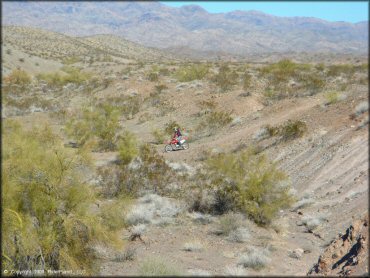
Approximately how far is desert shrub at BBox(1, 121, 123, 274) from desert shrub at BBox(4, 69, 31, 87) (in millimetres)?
40270

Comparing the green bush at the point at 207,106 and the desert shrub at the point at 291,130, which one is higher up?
the desert shrub at the point at 291,130

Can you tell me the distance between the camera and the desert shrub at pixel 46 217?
24.2 ft

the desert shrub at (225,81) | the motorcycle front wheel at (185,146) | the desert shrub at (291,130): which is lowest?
the motorcycle front wheel at (185,146)

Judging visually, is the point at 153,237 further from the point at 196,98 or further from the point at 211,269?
the point at 196,98

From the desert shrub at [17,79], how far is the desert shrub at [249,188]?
39.2 m

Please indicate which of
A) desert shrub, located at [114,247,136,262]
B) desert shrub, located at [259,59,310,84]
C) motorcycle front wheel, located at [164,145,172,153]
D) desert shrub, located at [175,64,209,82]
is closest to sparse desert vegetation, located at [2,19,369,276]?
desert shrub, located at [114,247,136,262]

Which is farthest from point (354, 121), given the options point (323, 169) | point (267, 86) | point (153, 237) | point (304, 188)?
point (267, 86)

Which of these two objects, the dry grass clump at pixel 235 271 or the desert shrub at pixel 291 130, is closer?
the dry grass clump at pixel 235 271

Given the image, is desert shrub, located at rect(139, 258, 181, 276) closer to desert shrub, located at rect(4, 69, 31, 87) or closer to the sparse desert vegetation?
the sparse desert vegetation

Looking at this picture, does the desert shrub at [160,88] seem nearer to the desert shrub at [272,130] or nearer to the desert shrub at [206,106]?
the desert shrub at [206,106]

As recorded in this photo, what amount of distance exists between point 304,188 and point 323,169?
3.55 feet

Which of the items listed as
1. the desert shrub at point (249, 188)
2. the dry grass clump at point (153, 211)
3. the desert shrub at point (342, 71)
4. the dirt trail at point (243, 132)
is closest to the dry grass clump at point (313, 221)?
the desert shrub at point (249, 188)

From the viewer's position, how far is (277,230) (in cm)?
1113

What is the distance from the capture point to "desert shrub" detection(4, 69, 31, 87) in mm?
45922
